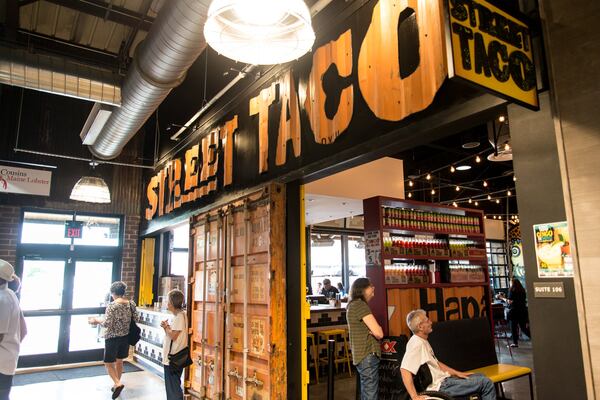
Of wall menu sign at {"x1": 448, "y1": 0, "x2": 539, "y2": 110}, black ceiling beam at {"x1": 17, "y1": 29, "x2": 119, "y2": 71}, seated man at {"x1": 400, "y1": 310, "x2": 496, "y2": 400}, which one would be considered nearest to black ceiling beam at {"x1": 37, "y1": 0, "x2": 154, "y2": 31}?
black ceiling beam at {"x1": 17, "y1": 29, "x2": 119, "y2": 71}

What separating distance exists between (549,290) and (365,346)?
93.5 inches

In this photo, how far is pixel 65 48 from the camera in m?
7.85

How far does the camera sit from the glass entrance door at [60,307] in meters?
8.52

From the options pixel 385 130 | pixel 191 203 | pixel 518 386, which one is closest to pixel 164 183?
pixel 191 203

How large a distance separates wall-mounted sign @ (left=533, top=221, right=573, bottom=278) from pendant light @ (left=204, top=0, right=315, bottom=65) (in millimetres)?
1757

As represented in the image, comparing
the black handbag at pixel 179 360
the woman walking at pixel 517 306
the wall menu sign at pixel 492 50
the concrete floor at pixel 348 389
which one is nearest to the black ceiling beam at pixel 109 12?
the black handbag at pixel 179 360

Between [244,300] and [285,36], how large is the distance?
3111 millimetres

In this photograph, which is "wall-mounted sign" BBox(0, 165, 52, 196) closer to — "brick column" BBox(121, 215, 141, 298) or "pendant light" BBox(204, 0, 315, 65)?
"brick column" BBox(121, 215, 141, 298)

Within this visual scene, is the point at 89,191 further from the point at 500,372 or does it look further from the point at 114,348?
the point at 500,372

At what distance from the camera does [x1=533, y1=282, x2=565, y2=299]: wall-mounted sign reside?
2340 mm

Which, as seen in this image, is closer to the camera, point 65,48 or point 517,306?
point 65,48

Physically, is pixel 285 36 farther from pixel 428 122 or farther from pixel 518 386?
pixel 518 386

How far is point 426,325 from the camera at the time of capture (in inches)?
157

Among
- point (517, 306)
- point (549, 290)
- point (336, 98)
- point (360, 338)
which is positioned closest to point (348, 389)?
point (360, 338)
